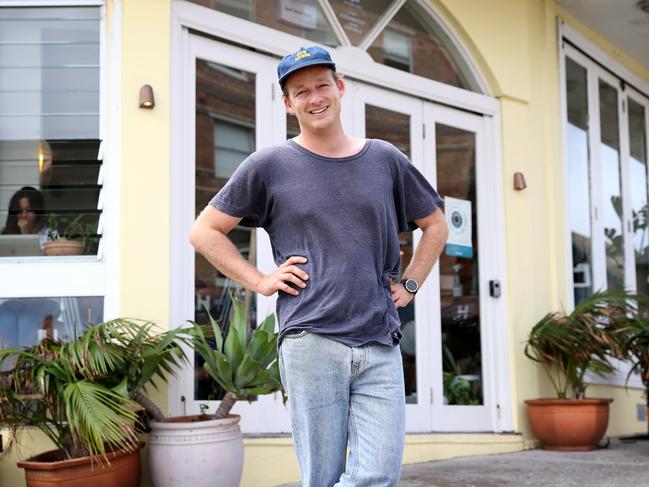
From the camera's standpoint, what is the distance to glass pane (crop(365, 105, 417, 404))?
19.4 ft

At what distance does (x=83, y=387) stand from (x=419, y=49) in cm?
358

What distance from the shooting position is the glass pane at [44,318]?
460 centimetres

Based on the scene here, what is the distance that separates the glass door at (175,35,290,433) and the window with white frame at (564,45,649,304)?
3041 mm

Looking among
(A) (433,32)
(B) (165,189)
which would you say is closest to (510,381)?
(A) (433,32)

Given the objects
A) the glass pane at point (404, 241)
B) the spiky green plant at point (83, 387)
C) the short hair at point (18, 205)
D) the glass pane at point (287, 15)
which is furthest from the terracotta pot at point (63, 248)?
the glass pane at point (404, 241)

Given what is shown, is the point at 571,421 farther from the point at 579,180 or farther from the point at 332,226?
the point at 332,226

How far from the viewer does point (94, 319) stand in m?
4.65

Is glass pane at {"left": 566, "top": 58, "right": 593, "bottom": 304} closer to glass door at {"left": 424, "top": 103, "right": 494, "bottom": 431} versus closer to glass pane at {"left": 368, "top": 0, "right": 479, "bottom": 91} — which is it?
glass door at {"left": 424, "top": 103, "right": 494, "bottom": 431}

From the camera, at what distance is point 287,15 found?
18.1 ft

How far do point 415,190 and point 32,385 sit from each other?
7.09ft

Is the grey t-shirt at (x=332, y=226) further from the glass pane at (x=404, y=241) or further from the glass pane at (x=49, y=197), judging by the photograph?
the glass pane at (x=404, y=241)

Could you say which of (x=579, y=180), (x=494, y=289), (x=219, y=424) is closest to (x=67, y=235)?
(x=219, y=424)

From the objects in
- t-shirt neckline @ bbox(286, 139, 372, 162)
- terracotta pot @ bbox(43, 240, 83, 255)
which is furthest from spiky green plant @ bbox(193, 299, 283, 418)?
t-shirt neckline @ bbox(286, 139, 372, 162)

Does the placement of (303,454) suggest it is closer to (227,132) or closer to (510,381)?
(227,132)
